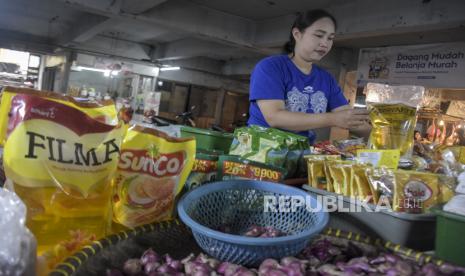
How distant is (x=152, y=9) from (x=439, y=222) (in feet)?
16.3

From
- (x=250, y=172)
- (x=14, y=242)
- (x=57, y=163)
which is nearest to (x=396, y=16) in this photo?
(x=250, y=172)

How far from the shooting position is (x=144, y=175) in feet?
2.90

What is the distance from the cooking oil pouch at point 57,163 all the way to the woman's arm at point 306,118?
73 centimetres

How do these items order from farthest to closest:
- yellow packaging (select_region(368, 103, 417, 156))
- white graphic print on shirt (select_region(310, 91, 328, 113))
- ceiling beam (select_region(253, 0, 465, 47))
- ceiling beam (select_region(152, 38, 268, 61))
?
ceiling beam (select_region(152, 38, 268, 61)) → ceiling beam (select_region(253, 0, 465, 47)) → white graphic print on shirt (select_region(310, 91, 328, 113)) → yellow packaging (select_region(368, 103, 417, 156))

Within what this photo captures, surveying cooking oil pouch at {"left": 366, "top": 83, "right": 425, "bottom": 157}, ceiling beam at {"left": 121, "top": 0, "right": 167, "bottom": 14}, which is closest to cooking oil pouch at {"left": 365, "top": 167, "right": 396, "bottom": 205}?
cooking oil pouch at {"left": 366, "top": 83, "right": 425, "bottom": 157}

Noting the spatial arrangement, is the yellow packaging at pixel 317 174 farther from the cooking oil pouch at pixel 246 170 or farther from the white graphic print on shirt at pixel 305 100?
the white graphic print on shirt at pixel 305 100

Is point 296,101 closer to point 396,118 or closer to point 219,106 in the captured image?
point 396,118

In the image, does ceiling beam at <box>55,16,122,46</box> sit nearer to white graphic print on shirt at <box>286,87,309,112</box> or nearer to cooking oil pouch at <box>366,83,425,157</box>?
white graphic print on shirt at <box>286,87,309,112</box>

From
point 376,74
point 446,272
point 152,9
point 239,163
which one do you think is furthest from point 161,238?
point 376,74

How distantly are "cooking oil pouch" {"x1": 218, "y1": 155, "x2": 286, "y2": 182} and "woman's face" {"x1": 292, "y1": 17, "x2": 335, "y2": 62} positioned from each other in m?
0.67

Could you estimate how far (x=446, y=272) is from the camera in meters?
0.74

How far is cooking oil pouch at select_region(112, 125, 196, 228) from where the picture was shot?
A: 88 centimetres

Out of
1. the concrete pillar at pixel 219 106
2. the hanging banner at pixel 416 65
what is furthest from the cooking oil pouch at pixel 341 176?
the concrete pillar at pixel 219 106

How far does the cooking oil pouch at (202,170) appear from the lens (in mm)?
1068
